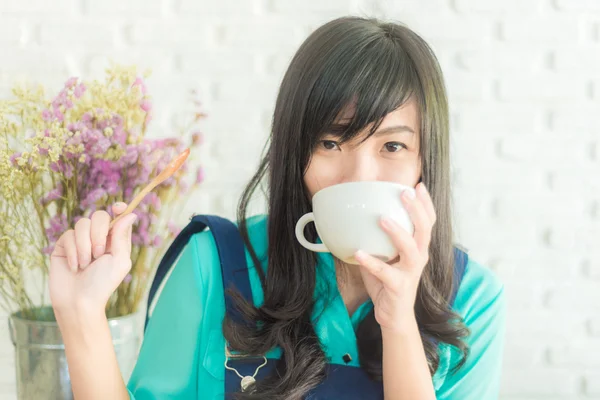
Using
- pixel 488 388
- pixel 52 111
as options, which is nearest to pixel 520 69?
pixel 488 388

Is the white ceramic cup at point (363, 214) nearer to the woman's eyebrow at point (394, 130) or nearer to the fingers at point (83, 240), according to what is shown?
→ the woman's eyebrow at point (394, 130)

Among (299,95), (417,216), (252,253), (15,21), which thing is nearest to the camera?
(417,216)

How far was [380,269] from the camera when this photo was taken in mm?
759

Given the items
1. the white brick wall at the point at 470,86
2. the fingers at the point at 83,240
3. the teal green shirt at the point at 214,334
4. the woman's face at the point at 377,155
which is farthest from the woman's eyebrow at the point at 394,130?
the white brick wall at the point at 470,86

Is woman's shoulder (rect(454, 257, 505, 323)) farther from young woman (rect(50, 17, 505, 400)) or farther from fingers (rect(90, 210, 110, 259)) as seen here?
fingers (rect(90, 210, 110, 259))

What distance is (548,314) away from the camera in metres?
1.59

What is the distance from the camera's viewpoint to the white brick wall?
4.81 ft

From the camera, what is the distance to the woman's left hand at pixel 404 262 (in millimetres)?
744

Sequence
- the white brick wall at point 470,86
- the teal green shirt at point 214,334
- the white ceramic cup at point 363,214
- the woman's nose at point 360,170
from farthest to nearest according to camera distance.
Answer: the white brick wall at point 470,86, the teal green shirt at point 214,334, the woman's nose at point 360,170, the white ceramic cup at point 363,214

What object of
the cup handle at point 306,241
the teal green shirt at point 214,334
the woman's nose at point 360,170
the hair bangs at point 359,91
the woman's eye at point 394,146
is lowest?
the teal green shirt at point 214,334

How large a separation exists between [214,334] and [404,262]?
0.37 m

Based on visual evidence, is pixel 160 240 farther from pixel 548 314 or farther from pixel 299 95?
pixel 548 314

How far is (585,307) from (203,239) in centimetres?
101

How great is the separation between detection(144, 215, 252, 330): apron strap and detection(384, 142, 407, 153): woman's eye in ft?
0.94
